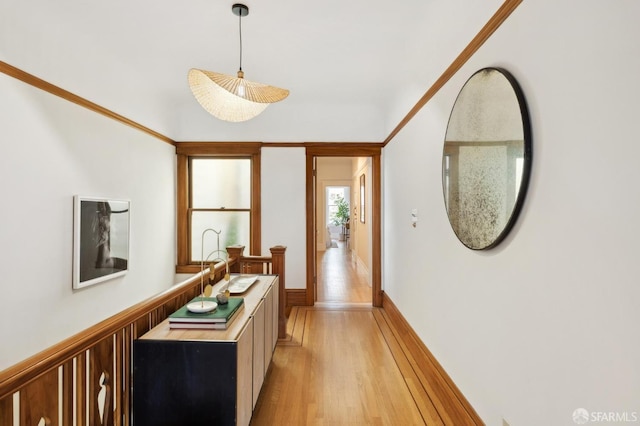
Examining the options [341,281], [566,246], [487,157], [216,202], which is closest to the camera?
[566,246]

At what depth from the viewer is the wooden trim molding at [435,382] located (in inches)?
75.5

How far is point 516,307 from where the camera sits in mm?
1413

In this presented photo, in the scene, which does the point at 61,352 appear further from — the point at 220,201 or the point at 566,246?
the point at 220,201

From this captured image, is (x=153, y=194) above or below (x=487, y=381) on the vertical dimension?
above

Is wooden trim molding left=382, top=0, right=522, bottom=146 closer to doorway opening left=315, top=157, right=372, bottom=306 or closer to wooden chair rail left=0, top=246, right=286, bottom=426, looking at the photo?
wooden chair rail left=0, top=246, right=286, bottom=426

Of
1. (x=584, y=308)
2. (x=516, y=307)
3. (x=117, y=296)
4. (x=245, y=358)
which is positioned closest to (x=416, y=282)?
(x=516, y=307)

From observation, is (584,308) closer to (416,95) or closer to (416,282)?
(416,282)

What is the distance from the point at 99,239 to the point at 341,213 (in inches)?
388

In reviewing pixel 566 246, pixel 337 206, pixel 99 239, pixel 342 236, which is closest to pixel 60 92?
pixel 99 239

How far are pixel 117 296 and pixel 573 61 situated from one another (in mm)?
3831

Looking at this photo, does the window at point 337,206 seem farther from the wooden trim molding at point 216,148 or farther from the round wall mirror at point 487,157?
the round wall mirror at point 487,157

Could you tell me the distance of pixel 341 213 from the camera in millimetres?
12391

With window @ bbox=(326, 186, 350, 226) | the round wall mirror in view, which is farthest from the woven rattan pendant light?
window @ bbox=(326, 186, 350, 226)

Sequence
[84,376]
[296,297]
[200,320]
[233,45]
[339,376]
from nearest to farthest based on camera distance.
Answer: [84,376]
[200,320]
[339,376]
[233,45]
[296,297]
